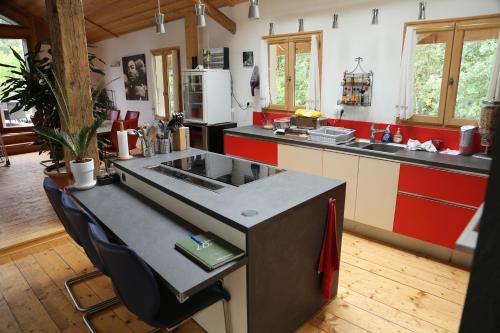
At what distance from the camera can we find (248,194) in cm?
190

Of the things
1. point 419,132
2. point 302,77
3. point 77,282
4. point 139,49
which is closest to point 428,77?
point 419,132

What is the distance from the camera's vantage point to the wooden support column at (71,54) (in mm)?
2738

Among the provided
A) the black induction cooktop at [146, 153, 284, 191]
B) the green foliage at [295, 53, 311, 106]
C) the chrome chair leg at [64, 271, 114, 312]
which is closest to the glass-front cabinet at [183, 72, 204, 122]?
the green foliage at [295, 53, 311, 106]

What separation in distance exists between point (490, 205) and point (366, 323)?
167 cm

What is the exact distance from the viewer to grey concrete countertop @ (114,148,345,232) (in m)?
1.63

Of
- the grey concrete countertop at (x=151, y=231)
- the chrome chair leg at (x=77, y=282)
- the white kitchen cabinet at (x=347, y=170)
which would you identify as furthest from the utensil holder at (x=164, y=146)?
the white kitchen cabinet at (x=347, y=170)

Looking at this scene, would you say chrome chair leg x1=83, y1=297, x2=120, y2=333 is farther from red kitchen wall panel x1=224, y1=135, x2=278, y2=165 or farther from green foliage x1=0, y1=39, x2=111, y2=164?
red kitchen wall panel x1=224, y1=135, x2=278, y2=165

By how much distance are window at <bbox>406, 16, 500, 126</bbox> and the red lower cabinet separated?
88cm

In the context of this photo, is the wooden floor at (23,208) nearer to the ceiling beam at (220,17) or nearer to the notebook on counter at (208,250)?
the notebook on counter at (208,250)

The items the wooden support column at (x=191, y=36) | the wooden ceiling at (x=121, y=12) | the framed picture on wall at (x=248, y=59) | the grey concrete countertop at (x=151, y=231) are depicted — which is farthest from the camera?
the wooden ceiling at (x=121, y=12)

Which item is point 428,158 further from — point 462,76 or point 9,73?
point 9,73

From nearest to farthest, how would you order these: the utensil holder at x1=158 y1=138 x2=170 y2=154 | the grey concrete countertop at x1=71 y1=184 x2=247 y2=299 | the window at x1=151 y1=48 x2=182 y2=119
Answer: the grey concrete countertop at x1=71 y1=184 x2=247 y2=299, the utensil holder at x1=158 y1=138 x2=170 y2=154, the window at x1=151 y1=48 x2=182 y2=119

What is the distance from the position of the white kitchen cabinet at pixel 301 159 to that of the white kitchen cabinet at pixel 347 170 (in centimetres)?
8

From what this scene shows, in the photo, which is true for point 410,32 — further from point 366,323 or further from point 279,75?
point 366,323
